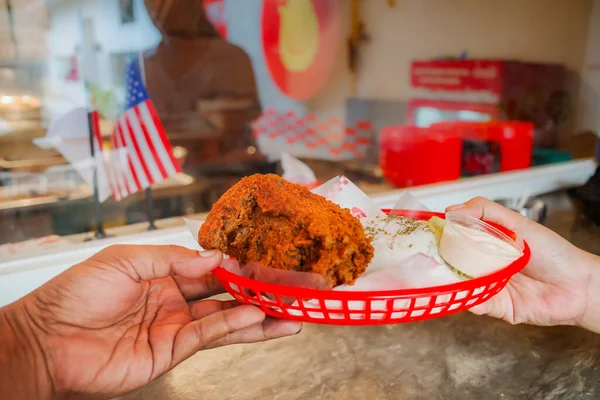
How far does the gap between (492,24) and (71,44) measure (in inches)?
77.9

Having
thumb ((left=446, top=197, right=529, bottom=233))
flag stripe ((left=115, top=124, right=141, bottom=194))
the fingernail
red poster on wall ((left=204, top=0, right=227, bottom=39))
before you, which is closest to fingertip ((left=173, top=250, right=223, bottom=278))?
the fingernail

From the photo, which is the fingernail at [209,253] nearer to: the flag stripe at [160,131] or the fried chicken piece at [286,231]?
the fried chicken piece at [286,231]

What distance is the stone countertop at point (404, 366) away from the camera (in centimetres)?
78

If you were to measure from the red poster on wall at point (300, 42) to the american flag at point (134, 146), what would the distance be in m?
0.78

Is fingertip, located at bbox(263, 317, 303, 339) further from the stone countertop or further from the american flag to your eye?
the american flag

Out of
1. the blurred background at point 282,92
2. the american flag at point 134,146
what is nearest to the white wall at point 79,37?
the blurred background at point 282,92

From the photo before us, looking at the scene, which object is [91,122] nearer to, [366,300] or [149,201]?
[149,201]

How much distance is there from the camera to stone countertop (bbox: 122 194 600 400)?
78 cm

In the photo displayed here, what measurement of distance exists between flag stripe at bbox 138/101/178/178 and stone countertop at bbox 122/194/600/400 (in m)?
0.98

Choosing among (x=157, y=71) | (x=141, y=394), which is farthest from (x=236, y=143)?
(x=141, y=394)

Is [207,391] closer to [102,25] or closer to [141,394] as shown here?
[141,394]

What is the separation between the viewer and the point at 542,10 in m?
2.35

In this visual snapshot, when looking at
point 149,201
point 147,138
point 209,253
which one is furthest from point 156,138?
point 209,253

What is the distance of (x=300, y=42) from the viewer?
2254mm
